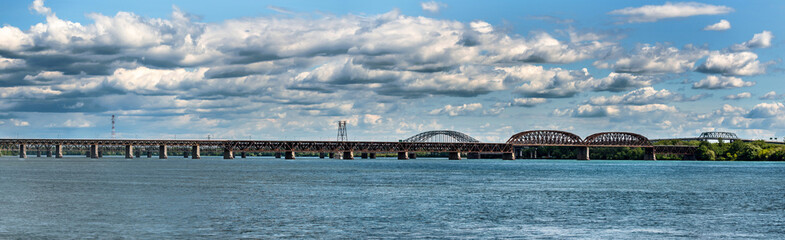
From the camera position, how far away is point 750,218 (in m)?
54.0

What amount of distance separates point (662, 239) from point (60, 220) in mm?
35225

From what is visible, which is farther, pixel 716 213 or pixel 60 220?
pixel 716 213

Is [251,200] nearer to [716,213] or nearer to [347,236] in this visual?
[347,236]

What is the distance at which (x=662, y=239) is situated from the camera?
42.5 m

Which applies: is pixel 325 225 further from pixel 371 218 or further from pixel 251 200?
pixel 251 200

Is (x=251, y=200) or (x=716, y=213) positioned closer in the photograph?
(x=716, y=213)

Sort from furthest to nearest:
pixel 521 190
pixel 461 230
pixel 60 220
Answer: pixel 521 190, pixel 60 220, pixel 461 230

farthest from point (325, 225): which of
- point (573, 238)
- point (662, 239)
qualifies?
point (662, 239)

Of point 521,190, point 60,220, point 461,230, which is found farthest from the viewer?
point 521,190

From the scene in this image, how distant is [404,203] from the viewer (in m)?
64.9

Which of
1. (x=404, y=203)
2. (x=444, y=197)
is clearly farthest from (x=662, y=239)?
(x=444, y=197)

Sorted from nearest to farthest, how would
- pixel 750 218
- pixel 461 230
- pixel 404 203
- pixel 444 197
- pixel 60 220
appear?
1. pixel 461 230
2. pixel 60 220
3. pixel 750 218
4. pixel 404 203
5. pixel 444 197

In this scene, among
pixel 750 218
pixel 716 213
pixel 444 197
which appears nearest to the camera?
pixel 750 218

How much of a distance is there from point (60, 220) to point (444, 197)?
3386 cm
